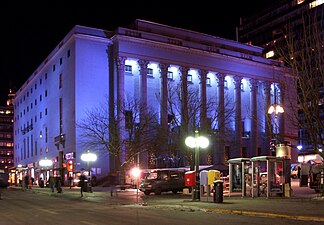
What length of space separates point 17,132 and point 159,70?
176 ft

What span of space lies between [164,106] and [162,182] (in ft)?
97.7

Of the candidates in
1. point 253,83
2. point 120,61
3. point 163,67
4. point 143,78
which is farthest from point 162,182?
point 253,83

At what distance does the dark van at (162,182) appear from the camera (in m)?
36.6

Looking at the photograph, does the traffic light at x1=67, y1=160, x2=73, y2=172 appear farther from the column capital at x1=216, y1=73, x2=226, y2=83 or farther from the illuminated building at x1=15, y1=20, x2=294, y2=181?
the column capital at x1=216, y1=73, x2=226, y2=83

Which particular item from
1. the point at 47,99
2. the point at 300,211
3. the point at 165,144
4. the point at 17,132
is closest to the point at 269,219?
the point at 300,211

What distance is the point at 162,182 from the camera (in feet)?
121

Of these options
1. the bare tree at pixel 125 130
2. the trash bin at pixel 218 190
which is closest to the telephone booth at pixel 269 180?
the trash bin at pixel 218 190

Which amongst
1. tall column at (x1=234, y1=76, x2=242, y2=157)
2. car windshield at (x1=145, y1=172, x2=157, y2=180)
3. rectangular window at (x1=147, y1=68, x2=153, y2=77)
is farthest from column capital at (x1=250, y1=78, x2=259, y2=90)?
car windshield at (x1=145, y1=172, x2=157, y2=180)

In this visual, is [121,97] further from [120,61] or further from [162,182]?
[162,182]

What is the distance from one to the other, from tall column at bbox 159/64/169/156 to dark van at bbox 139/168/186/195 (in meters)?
24.6

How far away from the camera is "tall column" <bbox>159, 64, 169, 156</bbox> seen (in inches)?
2470

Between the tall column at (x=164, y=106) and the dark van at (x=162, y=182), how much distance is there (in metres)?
24.6

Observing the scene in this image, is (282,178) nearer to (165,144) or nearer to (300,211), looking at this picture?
(300,211)

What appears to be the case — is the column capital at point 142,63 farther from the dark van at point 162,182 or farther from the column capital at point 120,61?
the dark van at point 162,182
